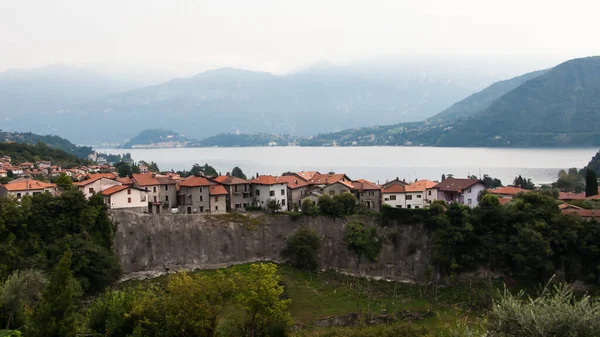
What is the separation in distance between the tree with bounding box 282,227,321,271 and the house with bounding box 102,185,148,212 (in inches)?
473

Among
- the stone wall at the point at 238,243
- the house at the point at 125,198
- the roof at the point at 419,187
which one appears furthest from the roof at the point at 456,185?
the house at the point at 125,198

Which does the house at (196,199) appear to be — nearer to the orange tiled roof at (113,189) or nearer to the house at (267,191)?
the house at (267,191)

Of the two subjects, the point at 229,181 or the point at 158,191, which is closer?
the point at 158,191

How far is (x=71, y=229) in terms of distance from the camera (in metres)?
35.4

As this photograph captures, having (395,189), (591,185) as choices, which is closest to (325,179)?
(395,189)

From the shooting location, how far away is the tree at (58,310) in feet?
58.7

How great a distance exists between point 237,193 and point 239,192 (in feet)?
0.68

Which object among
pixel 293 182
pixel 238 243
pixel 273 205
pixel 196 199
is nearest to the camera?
pixel 238 243

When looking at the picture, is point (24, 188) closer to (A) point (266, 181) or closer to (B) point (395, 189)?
(A) point (266, 181)

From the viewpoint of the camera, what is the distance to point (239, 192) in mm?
45062

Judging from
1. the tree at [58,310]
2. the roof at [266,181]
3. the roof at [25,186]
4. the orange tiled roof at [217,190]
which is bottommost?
the tree at [58,310]

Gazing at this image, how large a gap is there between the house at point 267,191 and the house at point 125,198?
9.55m

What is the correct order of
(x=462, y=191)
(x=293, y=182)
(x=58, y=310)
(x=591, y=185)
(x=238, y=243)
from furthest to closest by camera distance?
(x=591, y=185), (x=293, y=182), (x=462, y=191), (x=238, y=243), (x=58, y=310)

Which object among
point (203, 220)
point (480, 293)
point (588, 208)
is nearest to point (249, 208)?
point (203, 220)
